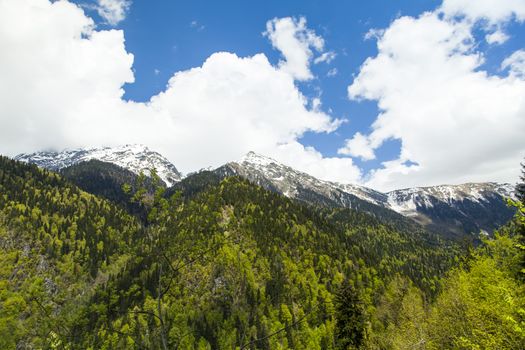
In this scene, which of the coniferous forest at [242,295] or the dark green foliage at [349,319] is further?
the dark green foliage at [349,319]

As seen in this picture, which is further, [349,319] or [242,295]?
[242,295]

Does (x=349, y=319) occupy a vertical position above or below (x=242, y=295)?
above

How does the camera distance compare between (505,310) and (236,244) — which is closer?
(505,310)

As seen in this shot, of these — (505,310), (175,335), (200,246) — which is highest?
(200,246)

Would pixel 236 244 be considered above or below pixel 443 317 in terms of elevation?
above

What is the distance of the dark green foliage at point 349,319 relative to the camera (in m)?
49.7

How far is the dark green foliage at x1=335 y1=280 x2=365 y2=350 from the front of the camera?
49719 millimetres

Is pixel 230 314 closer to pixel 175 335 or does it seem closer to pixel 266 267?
pixel 266 267

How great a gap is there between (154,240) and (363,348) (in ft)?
156

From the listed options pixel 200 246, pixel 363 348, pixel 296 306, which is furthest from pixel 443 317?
pixel 296 306

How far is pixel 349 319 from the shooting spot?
50781 millimetres

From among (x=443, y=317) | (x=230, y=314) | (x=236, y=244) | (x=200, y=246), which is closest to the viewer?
(x=200, y=246)

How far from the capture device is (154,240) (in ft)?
41.2

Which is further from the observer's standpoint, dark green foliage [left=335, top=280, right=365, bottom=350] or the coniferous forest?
dark green foliage [left=335, top=280, right=365, bottom=350]
